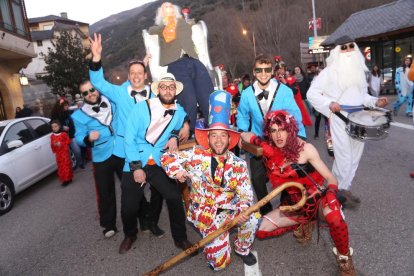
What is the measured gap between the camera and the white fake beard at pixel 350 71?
13.3 ft

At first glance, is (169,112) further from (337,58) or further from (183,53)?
(337,58)

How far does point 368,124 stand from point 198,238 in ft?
7.41

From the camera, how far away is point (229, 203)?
3.09m

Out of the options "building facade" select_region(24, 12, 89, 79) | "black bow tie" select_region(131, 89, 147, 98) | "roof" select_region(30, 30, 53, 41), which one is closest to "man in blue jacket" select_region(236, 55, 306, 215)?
"black bow tie" select_region(131, 89, 147, 98)

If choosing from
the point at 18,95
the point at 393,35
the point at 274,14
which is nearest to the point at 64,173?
the point at 18,95

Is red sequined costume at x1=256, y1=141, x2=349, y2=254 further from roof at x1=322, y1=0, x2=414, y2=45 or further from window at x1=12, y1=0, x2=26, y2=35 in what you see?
window at x1=12, y1=0, x2=26, y2=35

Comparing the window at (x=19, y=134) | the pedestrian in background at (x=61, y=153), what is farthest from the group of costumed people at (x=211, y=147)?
the pedestrian in background at (x=61, y=153)

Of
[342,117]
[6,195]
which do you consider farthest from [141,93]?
[6,195]

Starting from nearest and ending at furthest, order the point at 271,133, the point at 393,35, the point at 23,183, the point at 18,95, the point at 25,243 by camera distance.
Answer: the point at 271,133 → the point at 25,243 → the point at 23,183 → the point at 393,35 → the point at 18,95

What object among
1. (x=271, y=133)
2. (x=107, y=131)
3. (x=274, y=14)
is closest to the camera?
(x=271, y=133)

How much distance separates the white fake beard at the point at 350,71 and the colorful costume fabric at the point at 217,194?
6.29 ft

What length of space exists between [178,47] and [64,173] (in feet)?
14.9

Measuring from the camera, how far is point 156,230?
13.1 ft

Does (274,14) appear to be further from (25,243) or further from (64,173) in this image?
(25,243)
